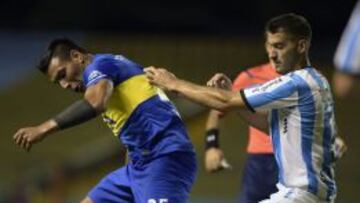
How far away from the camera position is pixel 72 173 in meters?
11.9

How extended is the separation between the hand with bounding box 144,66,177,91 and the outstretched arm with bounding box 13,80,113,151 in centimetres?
23

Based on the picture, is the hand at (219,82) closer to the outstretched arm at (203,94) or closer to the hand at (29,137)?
the outstretched arm at (203,94)

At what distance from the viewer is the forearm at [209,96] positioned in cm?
495

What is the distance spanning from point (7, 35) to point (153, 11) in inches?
77.5

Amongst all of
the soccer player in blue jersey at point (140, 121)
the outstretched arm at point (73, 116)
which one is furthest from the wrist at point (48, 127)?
the soccer player in blue jersey at point (140, 121)

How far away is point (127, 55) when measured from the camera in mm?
12438

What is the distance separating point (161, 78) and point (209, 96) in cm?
26

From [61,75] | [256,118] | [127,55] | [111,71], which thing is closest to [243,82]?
[256,118]

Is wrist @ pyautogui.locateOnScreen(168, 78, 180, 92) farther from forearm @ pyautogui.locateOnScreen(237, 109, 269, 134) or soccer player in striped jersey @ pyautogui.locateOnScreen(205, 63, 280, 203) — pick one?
soccer player in striped jersey @ pyautogui.locateOnScreen(205, 63, 280, 203)

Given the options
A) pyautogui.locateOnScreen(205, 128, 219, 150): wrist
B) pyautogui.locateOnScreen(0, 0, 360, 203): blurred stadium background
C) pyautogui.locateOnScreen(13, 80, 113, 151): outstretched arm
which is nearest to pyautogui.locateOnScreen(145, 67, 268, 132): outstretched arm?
pyautogui.locateOnScreen(13, 80, 113, 151): outstretched arm

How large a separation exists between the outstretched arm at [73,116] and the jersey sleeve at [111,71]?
0.21 ft

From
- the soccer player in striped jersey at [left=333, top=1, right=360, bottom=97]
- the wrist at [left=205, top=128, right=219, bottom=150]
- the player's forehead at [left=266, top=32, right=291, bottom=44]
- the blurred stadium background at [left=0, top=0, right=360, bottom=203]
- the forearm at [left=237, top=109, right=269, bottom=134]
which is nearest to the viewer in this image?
the soccer player in striped jersey at [left=333, top=1, right=360, bottom=97]

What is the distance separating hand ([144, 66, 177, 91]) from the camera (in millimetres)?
4951

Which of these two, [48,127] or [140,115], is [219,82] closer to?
[140,115]
